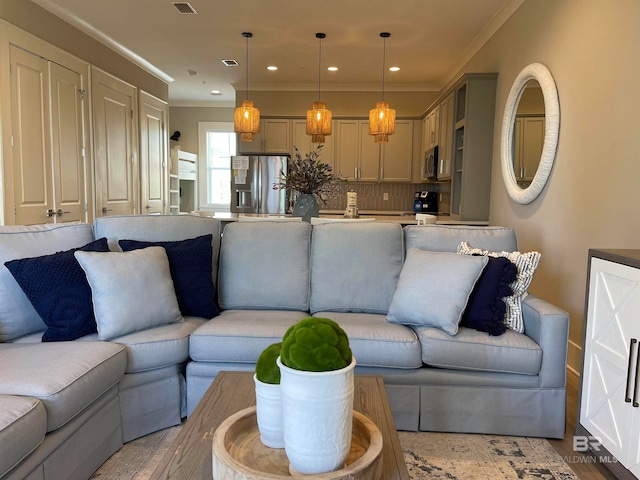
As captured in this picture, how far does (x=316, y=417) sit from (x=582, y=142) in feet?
9.16

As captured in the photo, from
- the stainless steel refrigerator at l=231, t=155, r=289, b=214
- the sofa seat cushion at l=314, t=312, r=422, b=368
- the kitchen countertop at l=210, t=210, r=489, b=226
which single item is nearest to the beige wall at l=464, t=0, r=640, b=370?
the kitchen countertop at l=210, t=210, r=489, b=226

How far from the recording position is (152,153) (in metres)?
6.55

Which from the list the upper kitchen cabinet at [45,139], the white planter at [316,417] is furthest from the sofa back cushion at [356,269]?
the upper kitchen cabinet at [45,139]

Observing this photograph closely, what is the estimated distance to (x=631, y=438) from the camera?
1710 millimetres

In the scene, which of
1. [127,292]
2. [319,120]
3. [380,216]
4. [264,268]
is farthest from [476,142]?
[127,292]

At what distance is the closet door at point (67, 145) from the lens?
433 centimetres

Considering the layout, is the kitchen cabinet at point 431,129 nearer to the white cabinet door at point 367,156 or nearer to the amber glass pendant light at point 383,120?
the white cabinet door at point 367,156

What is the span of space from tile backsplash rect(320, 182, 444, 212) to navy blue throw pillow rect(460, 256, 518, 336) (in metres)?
5.29

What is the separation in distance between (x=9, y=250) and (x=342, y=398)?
6.33 feet

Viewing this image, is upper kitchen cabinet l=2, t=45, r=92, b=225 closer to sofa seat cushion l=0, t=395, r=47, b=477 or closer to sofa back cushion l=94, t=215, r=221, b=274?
sofa back cushion l=94, t=215, r=221, b=274

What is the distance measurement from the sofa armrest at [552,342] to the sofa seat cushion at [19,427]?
201cm

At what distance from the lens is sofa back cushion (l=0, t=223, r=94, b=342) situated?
212cm

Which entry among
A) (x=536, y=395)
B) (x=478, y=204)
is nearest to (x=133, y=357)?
(x=536, y=395)

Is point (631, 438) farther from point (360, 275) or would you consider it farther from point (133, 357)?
point (133, 357)
